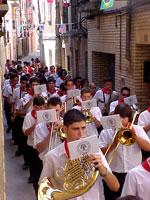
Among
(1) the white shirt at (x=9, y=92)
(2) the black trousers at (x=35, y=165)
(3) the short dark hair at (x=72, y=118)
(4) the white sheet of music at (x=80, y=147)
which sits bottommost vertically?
(2) the black trousers at (x=35, y=165)

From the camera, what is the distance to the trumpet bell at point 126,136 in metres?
4.96

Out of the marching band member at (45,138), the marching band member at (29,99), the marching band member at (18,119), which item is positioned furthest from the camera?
the marching band member at (18,119)

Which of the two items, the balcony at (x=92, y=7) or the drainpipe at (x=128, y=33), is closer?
the drainpipe at (x=128, y=33)

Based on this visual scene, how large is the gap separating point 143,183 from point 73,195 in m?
0.55

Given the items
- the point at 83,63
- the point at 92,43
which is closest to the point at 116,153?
the point at 92,43

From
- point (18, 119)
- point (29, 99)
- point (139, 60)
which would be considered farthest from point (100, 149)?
point (139, 60)

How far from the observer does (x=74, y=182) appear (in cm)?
358

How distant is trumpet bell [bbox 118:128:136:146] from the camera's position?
496 centimetres

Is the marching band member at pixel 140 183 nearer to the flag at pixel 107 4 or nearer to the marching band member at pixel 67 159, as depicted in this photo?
the marching band member at pixel 67 159

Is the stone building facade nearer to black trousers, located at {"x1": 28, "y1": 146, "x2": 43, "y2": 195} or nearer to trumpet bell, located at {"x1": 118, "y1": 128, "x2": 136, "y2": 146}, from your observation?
black trousers, located at {"x1": 28, "y1": 146, "x2": 43, "y2": 195}

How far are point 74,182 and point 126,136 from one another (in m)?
1.52

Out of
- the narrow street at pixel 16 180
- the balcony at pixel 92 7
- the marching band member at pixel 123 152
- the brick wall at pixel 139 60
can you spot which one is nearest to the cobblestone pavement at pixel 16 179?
the narrow street at pixel 16 180

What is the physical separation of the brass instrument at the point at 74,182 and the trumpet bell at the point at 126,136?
1.40m

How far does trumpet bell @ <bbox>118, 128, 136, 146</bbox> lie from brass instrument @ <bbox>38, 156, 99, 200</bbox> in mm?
1397
